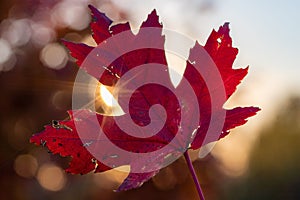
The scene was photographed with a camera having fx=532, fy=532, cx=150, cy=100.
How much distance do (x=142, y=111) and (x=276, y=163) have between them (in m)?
14.7

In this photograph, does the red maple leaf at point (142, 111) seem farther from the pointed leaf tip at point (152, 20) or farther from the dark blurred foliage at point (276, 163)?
the dark blurred foliage at point (276, 163)

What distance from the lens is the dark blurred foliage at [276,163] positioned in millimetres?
13617

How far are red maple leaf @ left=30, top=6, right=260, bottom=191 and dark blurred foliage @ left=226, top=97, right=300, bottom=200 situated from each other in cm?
1281

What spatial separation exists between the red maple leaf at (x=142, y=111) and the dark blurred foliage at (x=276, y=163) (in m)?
12.8

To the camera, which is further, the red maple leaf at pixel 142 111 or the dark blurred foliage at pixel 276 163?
the dark blurred foliage at pixel 276 163

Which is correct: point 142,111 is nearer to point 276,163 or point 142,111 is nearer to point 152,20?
point 152,20

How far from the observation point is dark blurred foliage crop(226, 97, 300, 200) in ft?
44.7

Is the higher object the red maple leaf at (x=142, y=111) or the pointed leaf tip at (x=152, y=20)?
the pointed leaf tip at (x=152, y=20)

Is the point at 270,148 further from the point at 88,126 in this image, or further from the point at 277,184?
the point at 88,126

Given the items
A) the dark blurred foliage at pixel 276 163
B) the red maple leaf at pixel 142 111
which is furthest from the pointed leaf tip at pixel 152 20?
the dark blurred foliage at pixel 276 163

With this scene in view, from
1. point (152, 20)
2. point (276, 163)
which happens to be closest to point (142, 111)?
point (152, 20)

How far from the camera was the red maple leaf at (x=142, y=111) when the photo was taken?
0.71 meters

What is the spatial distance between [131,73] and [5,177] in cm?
861

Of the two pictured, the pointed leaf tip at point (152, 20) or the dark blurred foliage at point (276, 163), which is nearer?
the pointed leaf tip at point (152, 20)
